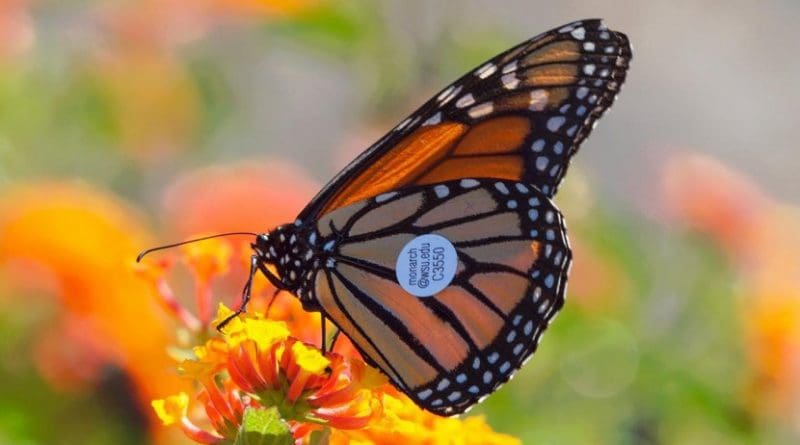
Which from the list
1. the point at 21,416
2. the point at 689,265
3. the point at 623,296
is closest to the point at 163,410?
the point at 21,416

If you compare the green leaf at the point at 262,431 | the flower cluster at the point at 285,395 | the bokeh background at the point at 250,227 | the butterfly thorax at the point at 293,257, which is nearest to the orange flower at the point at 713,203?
the bokeh background at the point at 250,227

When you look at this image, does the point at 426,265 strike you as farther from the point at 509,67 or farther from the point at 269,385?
the point at 269,385

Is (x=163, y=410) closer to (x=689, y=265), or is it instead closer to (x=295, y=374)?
(x=295, y=374)

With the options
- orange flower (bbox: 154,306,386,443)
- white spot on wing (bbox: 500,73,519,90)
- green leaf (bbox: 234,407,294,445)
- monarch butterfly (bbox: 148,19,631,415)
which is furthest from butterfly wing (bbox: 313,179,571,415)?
green leaf (bbox: 234,407,294,445)

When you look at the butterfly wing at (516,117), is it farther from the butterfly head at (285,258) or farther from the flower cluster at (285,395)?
the flower cluster at (285,395)

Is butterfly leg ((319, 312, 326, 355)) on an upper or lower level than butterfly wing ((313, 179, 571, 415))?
lower

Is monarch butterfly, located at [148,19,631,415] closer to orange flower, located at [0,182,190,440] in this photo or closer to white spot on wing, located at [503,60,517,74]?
white spot on wing, located at [503,60,517,74]
